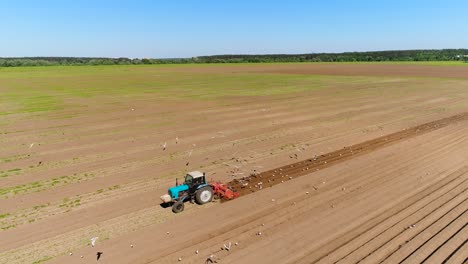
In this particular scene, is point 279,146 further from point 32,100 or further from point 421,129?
point 32,100

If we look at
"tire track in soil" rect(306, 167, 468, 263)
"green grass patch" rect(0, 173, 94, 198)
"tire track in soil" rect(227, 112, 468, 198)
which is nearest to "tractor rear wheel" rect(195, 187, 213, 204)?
"tire track in soil" rect(227, 112, 468, 198)

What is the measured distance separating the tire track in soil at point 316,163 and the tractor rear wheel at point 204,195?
164 centimetres

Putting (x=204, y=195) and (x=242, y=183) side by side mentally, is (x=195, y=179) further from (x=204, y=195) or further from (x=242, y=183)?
(x=242, y=183)

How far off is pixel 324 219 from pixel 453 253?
383cm

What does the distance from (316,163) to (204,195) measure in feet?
25.0

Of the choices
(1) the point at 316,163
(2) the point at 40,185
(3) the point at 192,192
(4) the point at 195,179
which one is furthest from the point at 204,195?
(2) the point at 40,185

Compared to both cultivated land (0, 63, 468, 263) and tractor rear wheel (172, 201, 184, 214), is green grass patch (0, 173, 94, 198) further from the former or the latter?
tractor rear wheel (172, 201, 184, 214)

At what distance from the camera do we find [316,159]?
1905 centimetres

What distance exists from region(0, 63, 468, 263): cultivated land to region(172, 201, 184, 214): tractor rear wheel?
0.27m

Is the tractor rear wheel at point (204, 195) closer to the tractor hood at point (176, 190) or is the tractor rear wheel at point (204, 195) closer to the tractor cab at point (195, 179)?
the tractor cab at point (195, 179)

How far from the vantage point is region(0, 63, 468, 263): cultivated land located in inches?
407

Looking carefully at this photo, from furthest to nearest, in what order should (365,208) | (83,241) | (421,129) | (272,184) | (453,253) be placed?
(421,129) → (272,184) → (365,208) → (83,241) → (453,253)

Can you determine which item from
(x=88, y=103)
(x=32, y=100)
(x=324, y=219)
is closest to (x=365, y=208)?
(x=324, y=219)

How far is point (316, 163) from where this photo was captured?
18.4 meters
